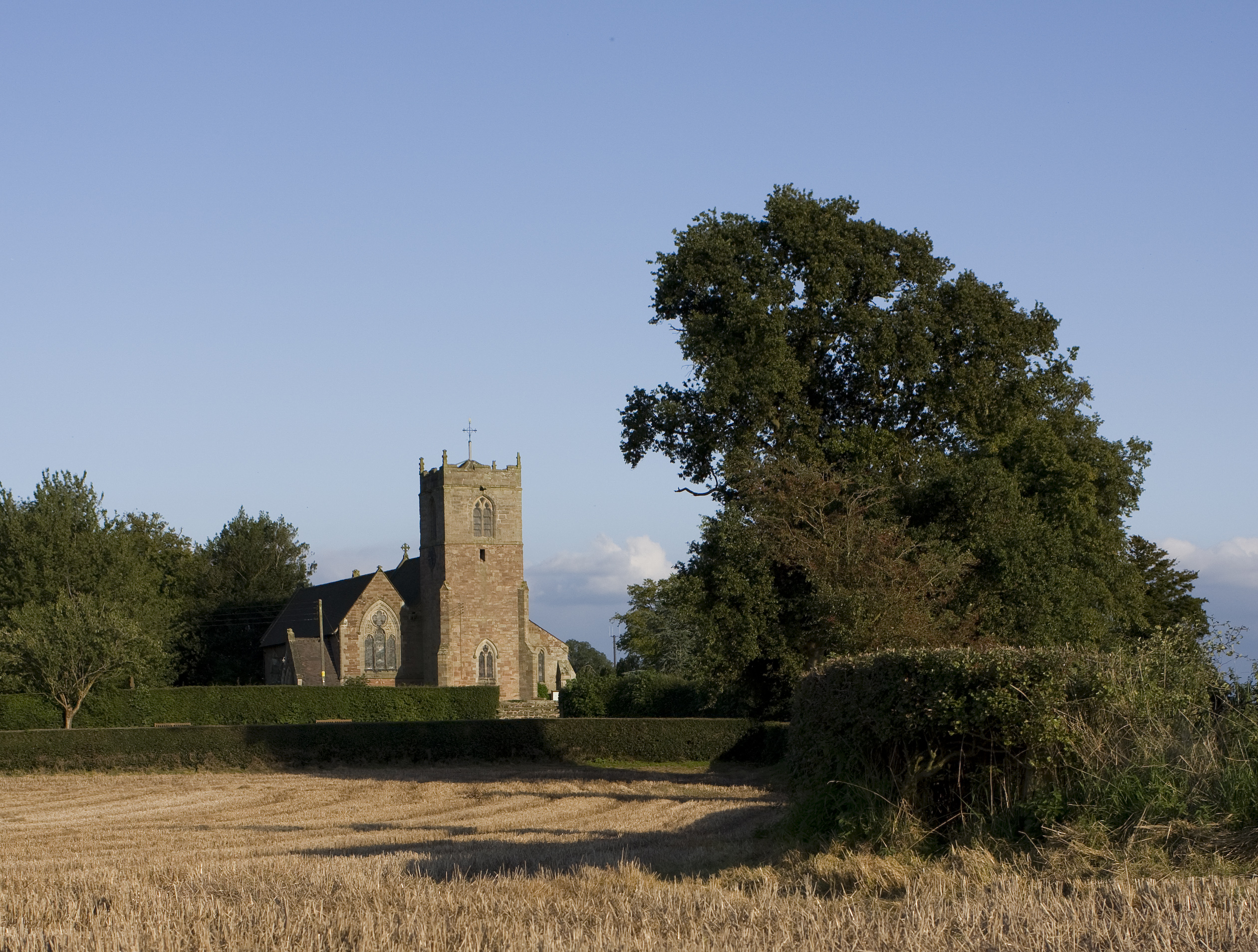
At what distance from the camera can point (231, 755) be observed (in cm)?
3275

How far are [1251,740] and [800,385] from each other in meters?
21.9

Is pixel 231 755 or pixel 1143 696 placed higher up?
pixel 1143 696

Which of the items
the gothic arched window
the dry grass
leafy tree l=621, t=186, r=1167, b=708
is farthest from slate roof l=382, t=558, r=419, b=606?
the dry grass

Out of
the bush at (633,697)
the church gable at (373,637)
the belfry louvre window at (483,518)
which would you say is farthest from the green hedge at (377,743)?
the church gable at (373,637)

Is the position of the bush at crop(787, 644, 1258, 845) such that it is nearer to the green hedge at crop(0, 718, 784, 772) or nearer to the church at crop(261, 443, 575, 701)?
the green hedge at crop(0, 718, 784, 772)

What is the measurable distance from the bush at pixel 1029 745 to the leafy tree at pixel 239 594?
206 ft

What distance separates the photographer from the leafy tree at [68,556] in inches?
2159

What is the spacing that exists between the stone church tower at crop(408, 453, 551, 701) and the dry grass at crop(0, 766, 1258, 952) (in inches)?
1752

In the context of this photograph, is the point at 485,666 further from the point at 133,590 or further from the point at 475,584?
the point at 133,590

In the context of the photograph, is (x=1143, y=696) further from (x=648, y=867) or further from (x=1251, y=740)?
(x=648, y=867)

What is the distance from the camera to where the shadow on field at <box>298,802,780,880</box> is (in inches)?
455

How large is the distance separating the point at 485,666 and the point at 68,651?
23.2 meters

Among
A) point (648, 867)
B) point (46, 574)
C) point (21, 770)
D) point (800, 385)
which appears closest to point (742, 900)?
point (648, 867)

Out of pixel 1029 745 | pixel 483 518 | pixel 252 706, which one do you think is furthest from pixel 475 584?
pixel 1029 745
